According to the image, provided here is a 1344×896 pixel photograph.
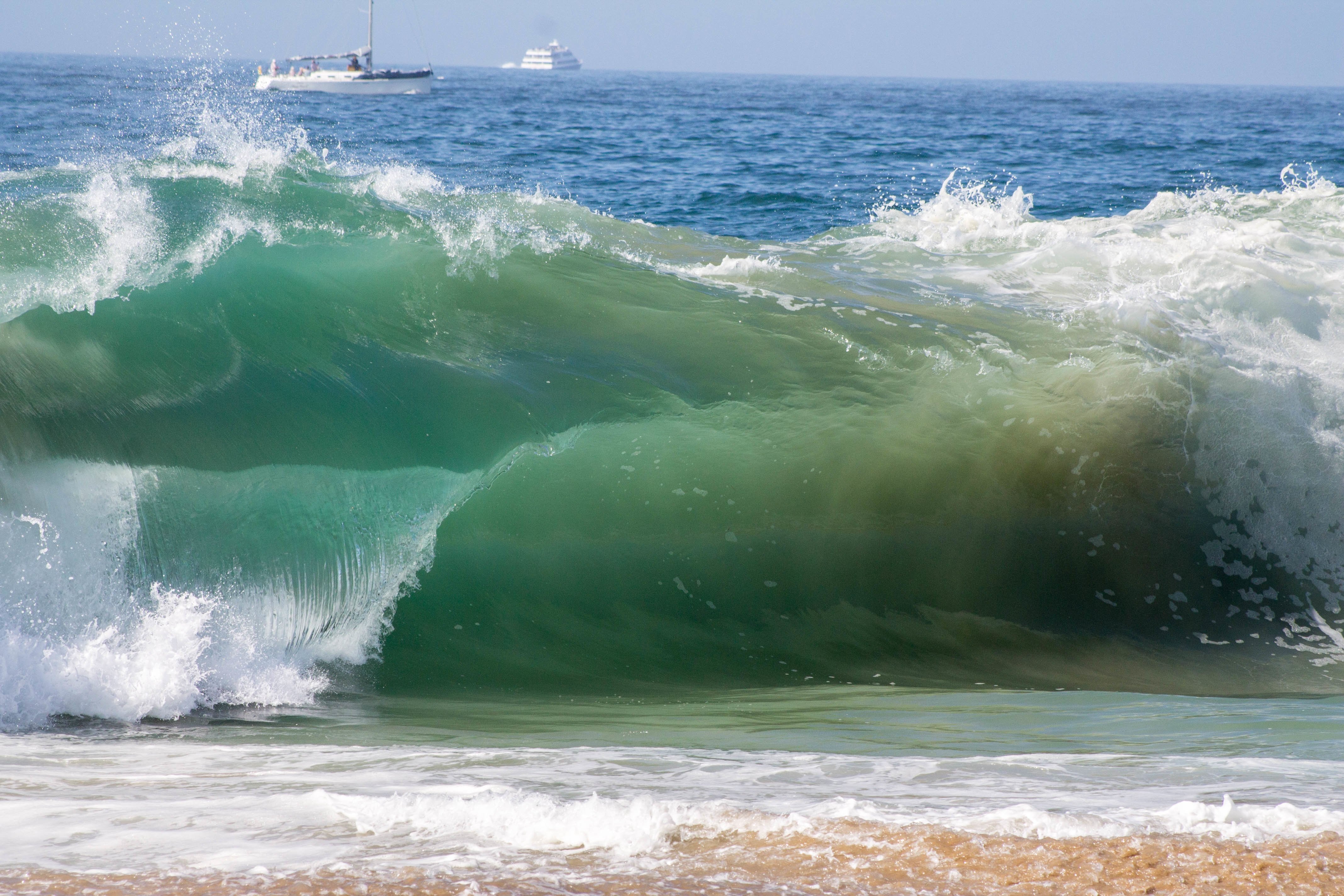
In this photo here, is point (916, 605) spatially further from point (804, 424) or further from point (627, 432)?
point (627, 432)

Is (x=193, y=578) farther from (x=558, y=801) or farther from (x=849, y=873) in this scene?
(x=849, y=873)

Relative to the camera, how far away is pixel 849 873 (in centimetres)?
177

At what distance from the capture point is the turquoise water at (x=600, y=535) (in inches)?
93.8

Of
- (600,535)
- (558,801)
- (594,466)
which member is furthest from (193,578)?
(558,801)

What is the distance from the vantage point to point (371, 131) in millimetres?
26062

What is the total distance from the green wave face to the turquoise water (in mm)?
19

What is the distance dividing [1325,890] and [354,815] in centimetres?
184

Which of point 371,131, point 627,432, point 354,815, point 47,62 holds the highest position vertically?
point 47,62

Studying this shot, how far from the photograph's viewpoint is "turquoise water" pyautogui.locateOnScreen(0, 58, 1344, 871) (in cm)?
238

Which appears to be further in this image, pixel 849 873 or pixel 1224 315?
pixel 1224 315

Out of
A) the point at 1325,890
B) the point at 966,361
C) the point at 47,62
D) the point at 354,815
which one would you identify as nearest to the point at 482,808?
the point at 354,815

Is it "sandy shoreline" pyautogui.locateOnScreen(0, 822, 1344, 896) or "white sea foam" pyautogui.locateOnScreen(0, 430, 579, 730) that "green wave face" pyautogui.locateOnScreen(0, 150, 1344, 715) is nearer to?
"white sea foam" pyautogui.locateOnScreen(0, 430, 579, 730)

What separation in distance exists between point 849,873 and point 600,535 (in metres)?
2.81

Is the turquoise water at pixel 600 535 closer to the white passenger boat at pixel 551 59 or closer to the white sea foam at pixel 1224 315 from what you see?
the white sea foam at pixel 1224 315
